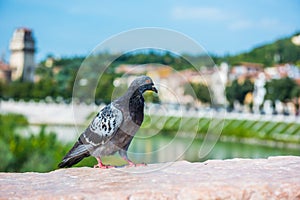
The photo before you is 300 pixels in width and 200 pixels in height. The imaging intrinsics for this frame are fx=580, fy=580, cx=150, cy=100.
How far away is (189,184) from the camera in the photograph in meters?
2.32

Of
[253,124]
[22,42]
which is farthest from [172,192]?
[22,42]

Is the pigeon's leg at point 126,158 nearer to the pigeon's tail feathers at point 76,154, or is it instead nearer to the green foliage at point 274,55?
the pigeon's tail feathers at point 76,154

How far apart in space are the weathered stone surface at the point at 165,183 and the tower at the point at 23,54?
1376 inches

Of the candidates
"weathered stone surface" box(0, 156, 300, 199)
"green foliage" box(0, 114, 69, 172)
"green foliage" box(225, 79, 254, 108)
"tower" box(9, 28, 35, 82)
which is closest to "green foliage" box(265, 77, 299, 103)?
"green foliage" box(225, 79, 254, 108)

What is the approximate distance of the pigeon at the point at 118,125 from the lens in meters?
2.67

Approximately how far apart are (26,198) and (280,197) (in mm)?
1006

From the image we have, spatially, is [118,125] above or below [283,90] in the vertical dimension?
below

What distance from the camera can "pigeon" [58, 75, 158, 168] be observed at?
2.67m

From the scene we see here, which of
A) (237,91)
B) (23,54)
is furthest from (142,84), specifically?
(23,54)

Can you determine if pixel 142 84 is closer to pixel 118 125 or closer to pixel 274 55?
pixel 118 125

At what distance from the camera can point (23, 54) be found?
124ft

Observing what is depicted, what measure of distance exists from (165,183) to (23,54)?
36.7 meters

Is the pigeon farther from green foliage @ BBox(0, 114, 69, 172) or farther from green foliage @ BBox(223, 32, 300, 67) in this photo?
green foliage @ BBox(223, 32, 300, 67)

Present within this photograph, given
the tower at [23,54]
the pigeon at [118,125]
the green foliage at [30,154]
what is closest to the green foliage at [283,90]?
the tower at [23,54]
